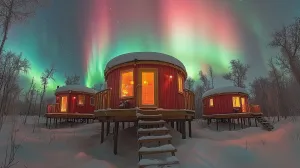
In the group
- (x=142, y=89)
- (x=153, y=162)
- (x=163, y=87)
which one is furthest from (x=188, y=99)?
(x=153, y=162)

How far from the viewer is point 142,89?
10820mm

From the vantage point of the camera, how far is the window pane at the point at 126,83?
10667 millimetres

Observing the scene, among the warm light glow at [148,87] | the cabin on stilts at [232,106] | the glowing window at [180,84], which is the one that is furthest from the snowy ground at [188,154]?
the cabin on stilts at [232,106]

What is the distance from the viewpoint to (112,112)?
9773 millimetres

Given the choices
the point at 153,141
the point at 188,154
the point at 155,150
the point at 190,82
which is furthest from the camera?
the point at 190,82

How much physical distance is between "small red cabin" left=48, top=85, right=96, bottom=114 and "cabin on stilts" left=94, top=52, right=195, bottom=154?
1198 centimetres

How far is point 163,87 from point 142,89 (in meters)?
1.16

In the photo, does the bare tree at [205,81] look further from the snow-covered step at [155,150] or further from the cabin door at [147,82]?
the snow-covered step at [155,150]

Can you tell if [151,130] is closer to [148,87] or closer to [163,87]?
[163,87]

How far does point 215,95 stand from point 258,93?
94.1 ft

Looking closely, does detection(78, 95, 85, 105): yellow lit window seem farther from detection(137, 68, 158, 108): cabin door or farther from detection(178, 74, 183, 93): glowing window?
detection(178, 74, 183, 93): glowing window

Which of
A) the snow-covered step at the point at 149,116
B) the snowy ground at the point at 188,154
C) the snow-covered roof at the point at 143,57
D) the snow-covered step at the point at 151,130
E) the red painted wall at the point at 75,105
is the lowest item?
the snowy ground at the point at 188,154

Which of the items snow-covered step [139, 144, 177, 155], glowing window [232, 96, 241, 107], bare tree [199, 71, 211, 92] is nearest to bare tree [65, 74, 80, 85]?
bare tree [199, 71, 211, 92]

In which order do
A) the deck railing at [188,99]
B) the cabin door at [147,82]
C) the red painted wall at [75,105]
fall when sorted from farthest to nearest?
the red painted wall at [75,105], the deck railing at [188,99], the cabin door at [147,82]
